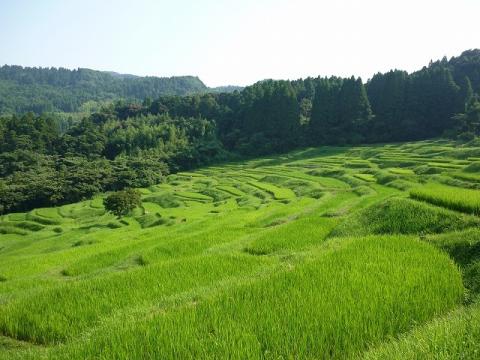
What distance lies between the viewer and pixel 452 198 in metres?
13.9

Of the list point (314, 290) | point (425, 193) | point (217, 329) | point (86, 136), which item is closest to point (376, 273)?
point (314, 290)

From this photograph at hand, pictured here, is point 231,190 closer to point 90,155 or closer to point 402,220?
point 402,220

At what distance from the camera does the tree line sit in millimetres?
67562

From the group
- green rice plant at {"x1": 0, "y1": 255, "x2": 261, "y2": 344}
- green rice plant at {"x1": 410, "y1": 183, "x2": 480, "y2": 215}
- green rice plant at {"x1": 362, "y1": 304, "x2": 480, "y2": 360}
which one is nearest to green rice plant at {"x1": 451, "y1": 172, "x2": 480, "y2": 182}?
green rice plant at {"x1": 410, "y1": 183, "x2": 480, "y2": 215}

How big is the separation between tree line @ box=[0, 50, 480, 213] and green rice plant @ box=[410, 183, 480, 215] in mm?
42801

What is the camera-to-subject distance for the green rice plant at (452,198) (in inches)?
512

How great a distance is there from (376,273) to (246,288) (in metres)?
2.58

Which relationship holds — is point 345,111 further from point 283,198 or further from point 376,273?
point 376,273

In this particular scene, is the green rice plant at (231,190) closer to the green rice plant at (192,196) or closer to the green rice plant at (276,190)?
the green rice plant at (276,190)

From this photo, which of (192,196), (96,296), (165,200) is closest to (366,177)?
(192,196)

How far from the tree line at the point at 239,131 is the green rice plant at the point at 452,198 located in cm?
4280

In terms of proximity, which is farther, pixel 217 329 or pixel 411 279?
pixel 411 279

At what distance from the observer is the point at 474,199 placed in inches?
526

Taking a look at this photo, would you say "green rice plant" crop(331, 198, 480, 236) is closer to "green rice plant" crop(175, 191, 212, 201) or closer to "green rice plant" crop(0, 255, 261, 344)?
"green rice plant" crop(0, 255, 261, 344)
